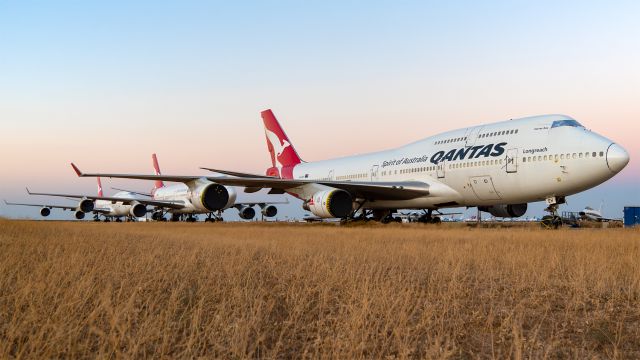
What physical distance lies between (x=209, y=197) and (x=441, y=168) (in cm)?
994

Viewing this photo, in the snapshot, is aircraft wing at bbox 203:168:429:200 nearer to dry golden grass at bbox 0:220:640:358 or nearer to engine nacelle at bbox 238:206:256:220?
dry golden grass at bbox 0:220:640:358

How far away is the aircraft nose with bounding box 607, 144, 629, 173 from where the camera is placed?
17.9m

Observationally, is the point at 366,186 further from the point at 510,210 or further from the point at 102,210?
the point at 102,210

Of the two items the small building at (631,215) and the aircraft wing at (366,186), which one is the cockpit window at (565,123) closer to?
the aircraft wing at (366,186)

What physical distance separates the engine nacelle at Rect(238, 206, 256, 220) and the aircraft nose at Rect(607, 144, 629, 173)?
3517 cm

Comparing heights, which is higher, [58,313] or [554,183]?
[554,183]

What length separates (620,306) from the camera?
19.1 ft

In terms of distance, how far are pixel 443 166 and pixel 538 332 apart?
1873 centimetres

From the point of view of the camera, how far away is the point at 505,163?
20297 millimetres

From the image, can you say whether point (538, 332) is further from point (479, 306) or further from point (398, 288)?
point (398, 288)

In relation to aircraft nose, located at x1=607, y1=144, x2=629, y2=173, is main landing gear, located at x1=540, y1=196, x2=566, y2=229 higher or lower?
lower

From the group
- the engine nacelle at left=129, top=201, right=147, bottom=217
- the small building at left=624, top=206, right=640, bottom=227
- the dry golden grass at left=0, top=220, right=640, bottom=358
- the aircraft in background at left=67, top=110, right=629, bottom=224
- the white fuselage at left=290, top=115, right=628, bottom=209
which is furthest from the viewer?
the engine nacelle at left=129, top=201, right=147, bottom=217

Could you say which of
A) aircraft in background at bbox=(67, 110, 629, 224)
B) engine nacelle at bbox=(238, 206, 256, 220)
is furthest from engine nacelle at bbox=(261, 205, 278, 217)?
aircraft in background at bbox=(67, 110, 629, 224)

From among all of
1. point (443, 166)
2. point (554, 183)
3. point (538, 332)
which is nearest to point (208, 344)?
point (538, 332)
